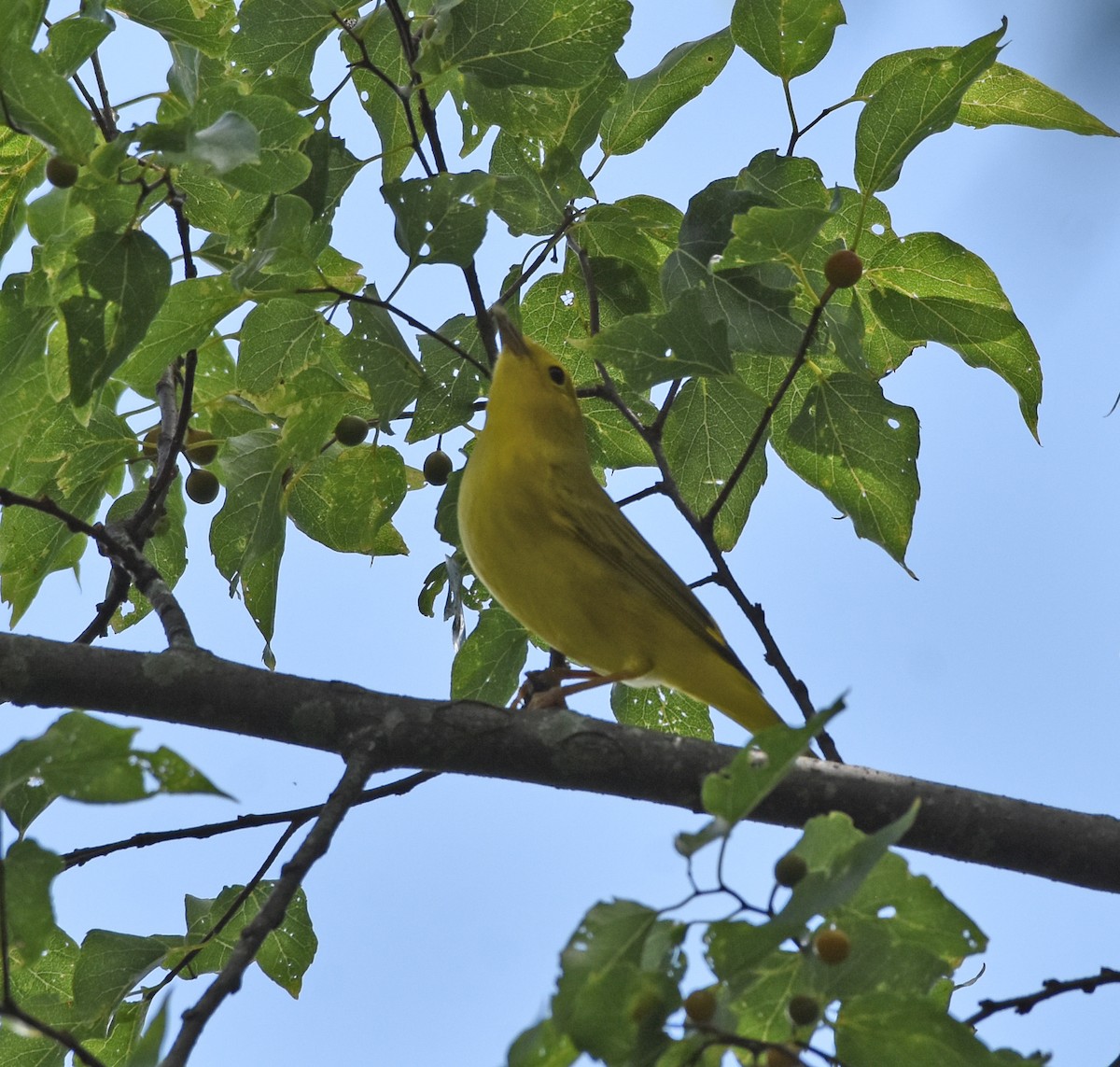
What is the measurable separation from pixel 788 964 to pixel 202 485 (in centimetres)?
308

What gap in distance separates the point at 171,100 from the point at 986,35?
215 cm

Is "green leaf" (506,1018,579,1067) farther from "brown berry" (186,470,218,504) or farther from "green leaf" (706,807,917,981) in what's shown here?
"brown berry" (186,470,218,504)

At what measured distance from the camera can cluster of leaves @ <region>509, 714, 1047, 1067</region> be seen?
1.86m

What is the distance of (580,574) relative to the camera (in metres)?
4.42

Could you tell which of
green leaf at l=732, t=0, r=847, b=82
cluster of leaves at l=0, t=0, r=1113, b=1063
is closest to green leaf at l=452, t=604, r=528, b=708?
cluster of leaves at l=0, t=0, r=1113, b=1063

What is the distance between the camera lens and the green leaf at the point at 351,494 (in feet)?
13.5

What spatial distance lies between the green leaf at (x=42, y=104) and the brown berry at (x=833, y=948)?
215 centimetres

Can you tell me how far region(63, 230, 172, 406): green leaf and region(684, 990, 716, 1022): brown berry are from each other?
6.16ft

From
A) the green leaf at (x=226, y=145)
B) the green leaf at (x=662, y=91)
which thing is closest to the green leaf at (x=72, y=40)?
the green leaf at (x=226, y=145)

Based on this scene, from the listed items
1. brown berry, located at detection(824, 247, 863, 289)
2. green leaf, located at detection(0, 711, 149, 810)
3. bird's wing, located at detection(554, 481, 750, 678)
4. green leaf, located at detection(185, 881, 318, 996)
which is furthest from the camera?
bird's wing, located at detection(554, 481, 750, 678)

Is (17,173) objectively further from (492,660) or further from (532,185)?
(492,660)

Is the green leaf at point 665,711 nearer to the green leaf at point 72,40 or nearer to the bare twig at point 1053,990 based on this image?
the bare twig at point 1053,990

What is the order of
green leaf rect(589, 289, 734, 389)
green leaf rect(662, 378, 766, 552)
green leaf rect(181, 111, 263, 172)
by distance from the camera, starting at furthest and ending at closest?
green leaf rect(662, 378, 766, 552) < green leaf rect(589, 289, 734, 389) < green leaf rect(181, 111, 263, 172)

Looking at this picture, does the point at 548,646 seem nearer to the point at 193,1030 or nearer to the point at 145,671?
the point at 145,671
